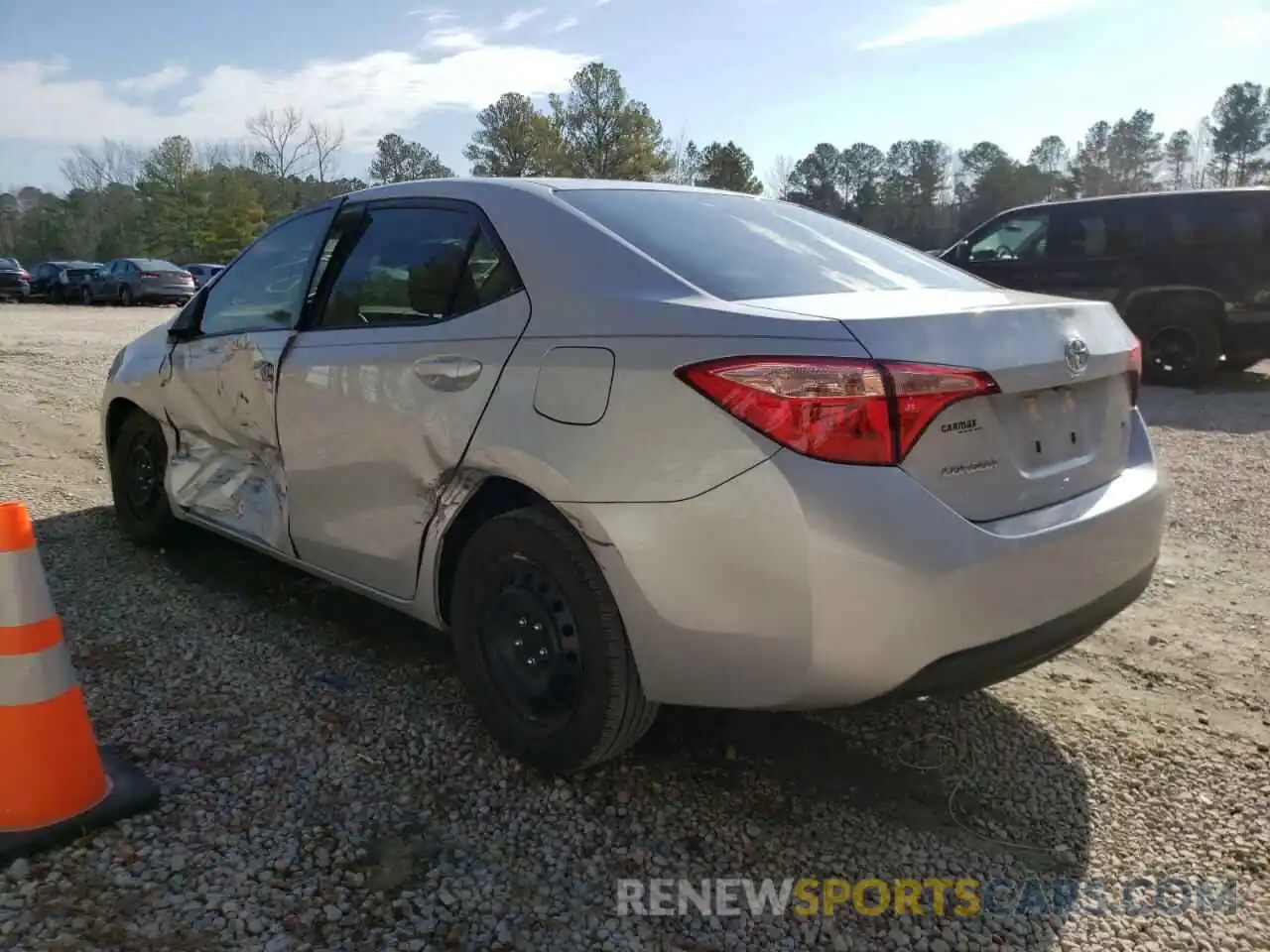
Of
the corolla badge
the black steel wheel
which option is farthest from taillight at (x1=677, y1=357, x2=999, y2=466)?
the black steel wheel

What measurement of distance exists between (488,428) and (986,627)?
1.35 meters

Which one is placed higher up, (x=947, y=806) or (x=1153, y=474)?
(x=1153, y=474)

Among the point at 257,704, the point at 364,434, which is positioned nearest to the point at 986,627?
the point at 364,434

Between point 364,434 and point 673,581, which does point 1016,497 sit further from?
point 364,434

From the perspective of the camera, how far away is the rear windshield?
265 cm

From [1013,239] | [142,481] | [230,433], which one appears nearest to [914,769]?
[230,433]

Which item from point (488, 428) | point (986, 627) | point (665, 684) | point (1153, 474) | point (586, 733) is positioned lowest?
point (586, 733)

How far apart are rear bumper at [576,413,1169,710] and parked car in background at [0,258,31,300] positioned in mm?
37261

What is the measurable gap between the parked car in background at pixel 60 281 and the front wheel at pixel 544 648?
35708mm

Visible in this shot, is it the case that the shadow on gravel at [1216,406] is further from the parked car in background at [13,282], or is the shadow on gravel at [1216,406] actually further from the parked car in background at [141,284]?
the parked car in background at [13,282]

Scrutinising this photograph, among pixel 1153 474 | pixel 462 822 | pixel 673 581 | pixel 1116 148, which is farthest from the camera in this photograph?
pixel 1116 148

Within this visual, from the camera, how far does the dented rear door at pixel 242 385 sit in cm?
365

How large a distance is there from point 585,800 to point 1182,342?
32.0 ft

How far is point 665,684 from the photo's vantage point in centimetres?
243
